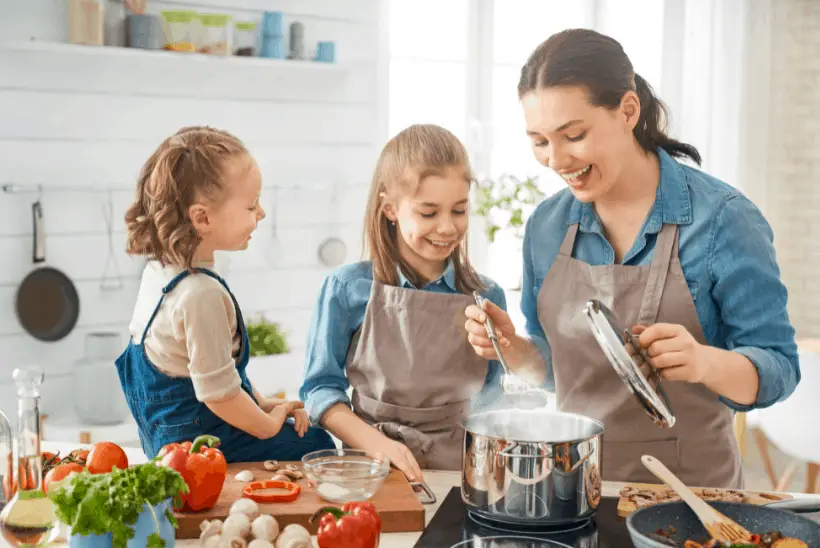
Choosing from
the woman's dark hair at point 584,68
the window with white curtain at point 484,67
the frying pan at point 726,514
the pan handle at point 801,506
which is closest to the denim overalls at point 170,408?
the woman's dark hair at point 584,68

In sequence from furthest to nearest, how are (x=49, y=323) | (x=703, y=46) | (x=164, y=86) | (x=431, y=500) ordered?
(x=703, y=46)
(x=164, y=86)
(x=49, y=323)
(x=431, y=500)

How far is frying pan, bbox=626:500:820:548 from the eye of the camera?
4.17 ft

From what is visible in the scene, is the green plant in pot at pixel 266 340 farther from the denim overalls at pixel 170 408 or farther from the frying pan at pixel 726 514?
the frying pan at pixel 726 514

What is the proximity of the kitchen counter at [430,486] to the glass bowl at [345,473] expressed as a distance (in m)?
0.09

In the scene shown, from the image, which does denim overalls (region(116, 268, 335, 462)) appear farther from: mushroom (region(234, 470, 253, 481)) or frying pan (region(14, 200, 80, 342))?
frying pan (region(14, 200, 80, 342))

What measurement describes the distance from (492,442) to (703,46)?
3.98 m

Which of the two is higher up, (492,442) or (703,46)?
(703,46)

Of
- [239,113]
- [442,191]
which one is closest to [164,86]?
[239,113]

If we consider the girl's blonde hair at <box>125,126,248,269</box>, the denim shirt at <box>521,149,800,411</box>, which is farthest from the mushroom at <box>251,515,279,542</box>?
the denim shirt at <box>521,149,800,411</box>

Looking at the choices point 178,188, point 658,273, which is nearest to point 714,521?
point 658,273

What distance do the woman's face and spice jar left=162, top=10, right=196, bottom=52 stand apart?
6.77 feet

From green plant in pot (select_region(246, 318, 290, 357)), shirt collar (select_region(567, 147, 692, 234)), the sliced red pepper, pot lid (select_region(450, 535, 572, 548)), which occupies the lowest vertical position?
green plant in pot (select_region(246, 318, 290, 357))

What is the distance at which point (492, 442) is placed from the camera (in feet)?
4.33

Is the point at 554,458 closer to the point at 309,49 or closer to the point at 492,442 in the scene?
the point at 492,442
